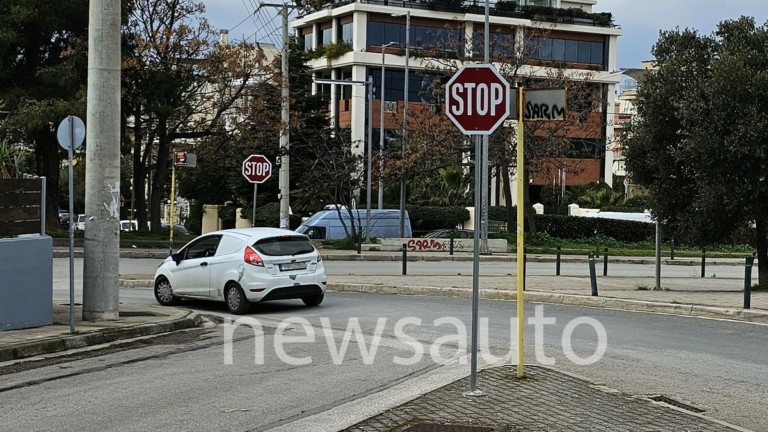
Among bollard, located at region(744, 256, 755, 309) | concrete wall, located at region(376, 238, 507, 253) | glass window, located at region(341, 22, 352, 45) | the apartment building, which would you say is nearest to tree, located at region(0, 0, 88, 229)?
concrete wall, located at region(376, 238, 507, 253)

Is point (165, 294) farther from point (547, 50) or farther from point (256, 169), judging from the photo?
point (547, 50)

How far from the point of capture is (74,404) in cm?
939

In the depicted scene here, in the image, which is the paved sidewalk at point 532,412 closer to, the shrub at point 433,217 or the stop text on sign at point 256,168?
the stop text on sign at point 256,168

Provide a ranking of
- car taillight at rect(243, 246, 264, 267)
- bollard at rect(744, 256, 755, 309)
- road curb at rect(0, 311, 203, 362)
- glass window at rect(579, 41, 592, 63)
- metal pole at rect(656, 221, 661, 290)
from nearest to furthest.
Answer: road curb at rect(0, 311, 203, 362) < bollard at rect(744, 256, 755, 309) < car taillight at rect(243, 246, 264, 267) < metal pole at rect(656, 221, 661, 290) < glass window at rect(579, 41, 592, 63)

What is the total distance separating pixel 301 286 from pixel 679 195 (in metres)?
9.32

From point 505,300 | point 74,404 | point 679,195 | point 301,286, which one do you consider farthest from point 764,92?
point 74,404

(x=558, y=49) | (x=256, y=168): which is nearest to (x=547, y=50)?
(x=558, y=49)

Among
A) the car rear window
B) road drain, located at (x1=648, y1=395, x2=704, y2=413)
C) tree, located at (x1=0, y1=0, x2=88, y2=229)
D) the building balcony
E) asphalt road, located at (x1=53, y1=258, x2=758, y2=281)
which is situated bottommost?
asphalt road, located at (x1=53, y1=258, x2=758, y2=281)

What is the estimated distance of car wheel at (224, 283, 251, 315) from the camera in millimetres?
18062

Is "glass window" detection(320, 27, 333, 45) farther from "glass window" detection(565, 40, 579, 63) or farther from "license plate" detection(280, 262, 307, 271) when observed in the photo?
"license plate" detection(280, 262, 307, 271)

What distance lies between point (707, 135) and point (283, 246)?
356 inches

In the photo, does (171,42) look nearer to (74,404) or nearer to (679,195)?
(679,195)

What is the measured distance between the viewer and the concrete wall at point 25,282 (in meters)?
13.7

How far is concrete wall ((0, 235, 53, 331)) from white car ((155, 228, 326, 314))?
4286 millimetres
